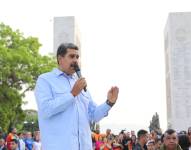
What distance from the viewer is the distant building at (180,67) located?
4725cm

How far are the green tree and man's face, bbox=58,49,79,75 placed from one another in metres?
28.9

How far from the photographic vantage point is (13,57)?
107ft

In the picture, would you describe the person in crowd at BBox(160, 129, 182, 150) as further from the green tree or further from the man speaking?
the green tree

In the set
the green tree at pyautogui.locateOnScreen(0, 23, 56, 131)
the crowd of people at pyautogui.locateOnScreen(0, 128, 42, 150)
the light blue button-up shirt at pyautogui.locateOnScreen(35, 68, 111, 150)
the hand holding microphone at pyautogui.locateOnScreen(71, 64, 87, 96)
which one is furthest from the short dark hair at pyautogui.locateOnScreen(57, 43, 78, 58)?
the green tree at pyautogui.locateOnScreen(0, 23, 56, 131)

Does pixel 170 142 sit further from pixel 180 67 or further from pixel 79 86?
pixel 180 67

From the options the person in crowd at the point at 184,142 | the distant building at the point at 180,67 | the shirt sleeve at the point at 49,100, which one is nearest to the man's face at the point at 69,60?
the shirt sleeve at the point at 49,100

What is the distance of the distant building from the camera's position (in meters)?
47.2

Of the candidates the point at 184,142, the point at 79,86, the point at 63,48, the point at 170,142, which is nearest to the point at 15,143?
the point at 184,142

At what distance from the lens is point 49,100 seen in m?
3.35

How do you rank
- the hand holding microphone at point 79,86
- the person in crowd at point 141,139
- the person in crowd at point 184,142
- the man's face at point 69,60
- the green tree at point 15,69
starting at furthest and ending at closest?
the green tree at point 15,69 < the person in crowd at point 141,139 < the person in crowd at point 184,142 < the man's face at point 69,60 < the hand holding microphone at point 79,86

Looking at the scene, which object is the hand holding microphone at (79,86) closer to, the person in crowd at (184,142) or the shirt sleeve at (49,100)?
the shirt sleeve at (49,100)

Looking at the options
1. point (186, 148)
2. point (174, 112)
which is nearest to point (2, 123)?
point (174, 112)

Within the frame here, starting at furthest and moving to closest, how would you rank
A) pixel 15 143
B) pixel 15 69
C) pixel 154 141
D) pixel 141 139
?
pixel 15 69, pixel 154 141, pixel 141 139, pixel 15 143

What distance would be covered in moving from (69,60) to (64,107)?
13.7 inches
